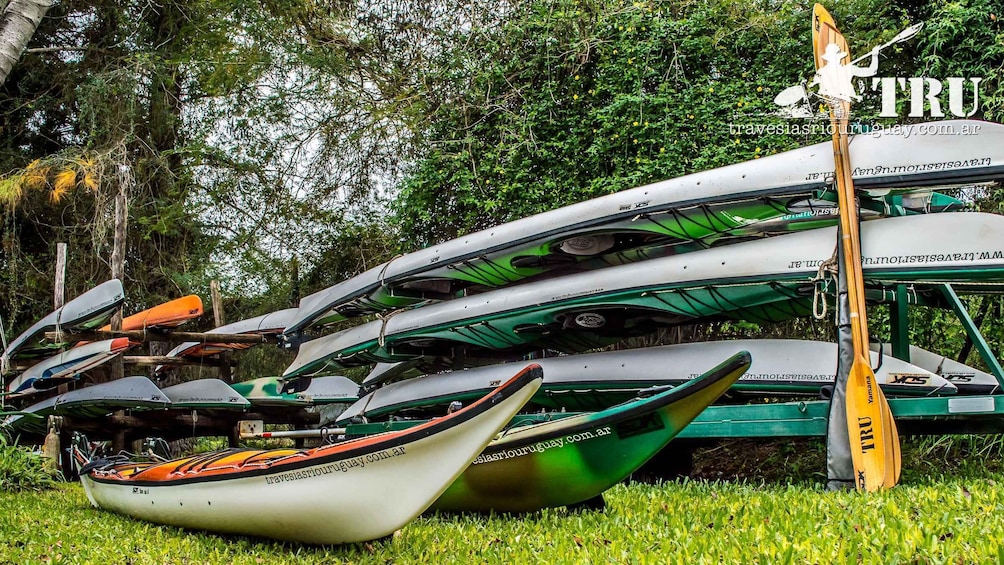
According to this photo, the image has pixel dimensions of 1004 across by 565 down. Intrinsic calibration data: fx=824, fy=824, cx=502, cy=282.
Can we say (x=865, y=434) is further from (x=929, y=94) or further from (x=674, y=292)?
(x=929, y=94)

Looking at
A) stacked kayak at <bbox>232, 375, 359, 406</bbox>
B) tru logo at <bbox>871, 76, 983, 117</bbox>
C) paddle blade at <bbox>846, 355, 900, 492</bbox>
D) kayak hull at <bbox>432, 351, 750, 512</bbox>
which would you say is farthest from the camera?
stacked kayak at <bbox>232, 375, 359, 406</bbox>

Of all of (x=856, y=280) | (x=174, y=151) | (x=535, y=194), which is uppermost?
(x=174, y=151)

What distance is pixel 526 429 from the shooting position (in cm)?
433

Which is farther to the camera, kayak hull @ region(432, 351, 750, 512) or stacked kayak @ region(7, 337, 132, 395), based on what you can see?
stacked kayak @ region(7, 337, 132, 395)

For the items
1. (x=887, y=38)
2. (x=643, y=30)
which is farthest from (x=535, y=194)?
(x=887, y=38)

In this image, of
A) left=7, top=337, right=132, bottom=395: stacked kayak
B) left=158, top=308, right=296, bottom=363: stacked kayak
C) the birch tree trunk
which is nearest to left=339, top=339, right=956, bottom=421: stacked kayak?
left=158, top=308, right=296, bottom=363: stacked kayak

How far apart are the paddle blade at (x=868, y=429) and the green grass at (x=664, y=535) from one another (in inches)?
6.2

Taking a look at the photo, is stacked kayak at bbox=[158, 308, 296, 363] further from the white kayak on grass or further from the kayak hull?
the kayak hull

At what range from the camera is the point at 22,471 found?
7.43 metres

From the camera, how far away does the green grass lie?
267 cm

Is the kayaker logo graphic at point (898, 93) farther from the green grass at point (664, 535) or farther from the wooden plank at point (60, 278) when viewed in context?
the wooden plank at point (60, 278)

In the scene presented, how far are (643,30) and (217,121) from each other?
6.29 m

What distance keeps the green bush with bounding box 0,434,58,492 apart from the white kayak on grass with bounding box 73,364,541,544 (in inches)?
153

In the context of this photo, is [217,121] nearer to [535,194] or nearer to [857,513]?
[535,194]
